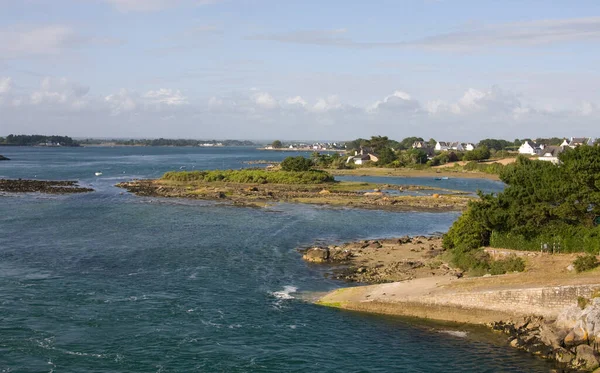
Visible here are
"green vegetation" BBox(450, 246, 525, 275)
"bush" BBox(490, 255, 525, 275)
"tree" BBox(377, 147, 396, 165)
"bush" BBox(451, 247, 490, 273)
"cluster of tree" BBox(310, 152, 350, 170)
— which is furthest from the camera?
"tree" BBox(377, 147, 396, 165)

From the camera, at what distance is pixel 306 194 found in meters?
102

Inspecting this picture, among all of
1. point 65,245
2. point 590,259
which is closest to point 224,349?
point 590,259

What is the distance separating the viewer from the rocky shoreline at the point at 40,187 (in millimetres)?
103562

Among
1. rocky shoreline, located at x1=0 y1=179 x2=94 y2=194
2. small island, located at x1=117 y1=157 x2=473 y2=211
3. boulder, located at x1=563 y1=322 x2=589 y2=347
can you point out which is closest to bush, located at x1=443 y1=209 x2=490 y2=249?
boulder, located at x1=563 y1=322 x2=589 y2=347

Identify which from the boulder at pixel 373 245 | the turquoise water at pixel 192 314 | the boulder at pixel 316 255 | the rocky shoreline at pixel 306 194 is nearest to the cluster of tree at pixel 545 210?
the boulder at pixel 373 245

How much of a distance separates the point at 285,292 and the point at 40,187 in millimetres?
82493

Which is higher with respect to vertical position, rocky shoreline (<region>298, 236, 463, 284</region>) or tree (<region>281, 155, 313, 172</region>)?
tree (<region>281, 155, 313, 172</region>)

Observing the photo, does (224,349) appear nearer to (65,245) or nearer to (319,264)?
(319,264)

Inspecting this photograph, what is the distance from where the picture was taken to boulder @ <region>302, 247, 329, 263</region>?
1945 inches

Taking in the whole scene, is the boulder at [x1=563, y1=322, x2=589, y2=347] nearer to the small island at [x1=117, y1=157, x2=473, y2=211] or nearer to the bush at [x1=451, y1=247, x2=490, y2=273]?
the bush at [x1=451, y1=247, x2=490, y2=273]

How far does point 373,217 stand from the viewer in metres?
77.4

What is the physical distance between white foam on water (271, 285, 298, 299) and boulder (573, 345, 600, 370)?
1739cm

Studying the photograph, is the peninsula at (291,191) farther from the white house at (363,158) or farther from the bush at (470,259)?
the white house at (363,158)

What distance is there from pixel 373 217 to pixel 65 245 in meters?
38.5
